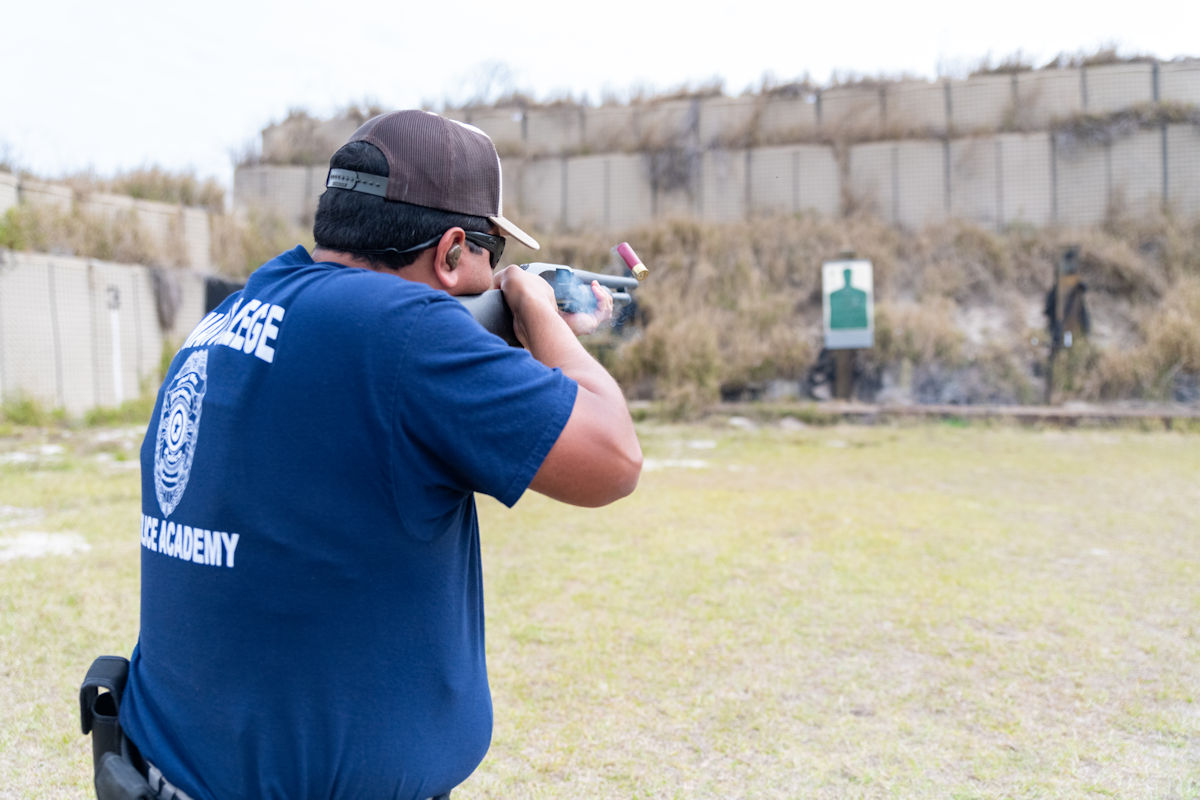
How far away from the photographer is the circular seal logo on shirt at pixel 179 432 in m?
0.98

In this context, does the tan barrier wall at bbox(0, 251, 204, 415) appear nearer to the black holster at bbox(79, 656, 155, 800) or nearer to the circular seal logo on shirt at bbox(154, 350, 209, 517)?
the black holster at bbox(79, 656, 155, 800)

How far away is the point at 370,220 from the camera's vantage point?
107 cm

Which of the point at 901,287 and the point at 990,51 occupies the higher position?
the point at 990,51

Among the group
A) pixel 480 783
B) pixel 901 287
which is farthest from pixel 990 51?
pixel 480 783

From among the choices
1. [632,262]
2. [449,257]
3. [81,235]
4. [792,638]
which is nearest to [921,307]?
[792,638]

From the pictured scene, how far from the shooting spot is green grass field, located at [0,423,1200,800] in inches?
84.9

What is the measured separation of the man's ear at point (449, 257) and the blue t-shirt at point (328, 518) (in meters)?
0.15

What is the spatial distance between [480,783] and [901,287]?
448 inches

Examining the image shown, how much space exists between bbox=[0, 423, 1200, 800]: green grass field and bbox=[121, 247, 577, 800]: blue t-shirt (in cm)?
120

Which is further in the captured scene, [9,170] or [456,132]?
[9,170]

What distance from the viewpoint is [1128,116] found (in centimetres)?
1211

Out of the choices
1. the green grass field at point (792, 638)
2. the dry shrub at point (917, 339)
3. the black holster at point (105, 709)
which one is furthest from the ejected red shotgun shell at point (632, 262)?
the dry shrub at point (917, 339)

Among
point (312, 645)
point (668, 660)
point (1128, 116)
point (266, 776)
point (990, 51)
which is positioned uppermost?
point (990, 51)

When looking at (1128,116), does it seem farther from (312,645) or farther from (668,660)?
(312,645)
